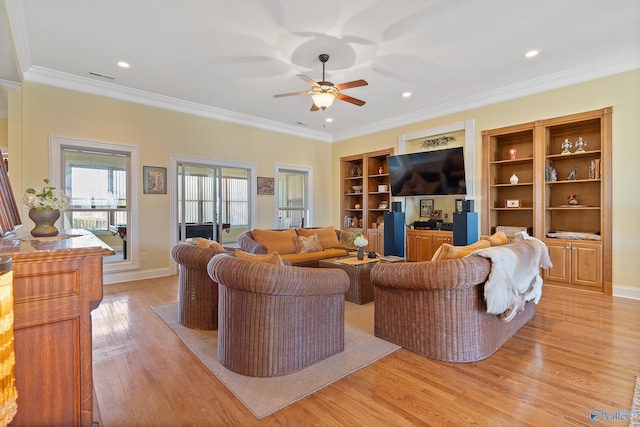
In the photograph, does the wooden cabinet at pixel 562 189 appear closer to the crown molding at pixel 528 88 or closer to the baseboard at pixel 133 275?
the crown molding at pixel 528 88

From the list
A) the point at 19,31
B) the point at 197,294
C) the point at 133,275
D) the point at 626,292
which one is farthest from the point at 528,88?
the point at 133,275

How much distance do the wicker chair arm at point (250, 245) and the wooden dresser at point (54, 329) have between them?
3.24 meters

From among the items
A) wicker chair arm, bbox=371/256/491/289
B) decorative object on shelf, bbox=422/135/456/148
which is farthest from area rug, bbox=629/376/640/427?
decorative object on shelf, bbox=422/135/456/148

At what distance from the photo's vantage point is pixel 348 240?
558 cm

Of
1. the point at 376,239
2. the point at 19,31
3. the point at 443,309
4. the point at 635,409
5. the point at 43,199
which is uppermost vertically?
the point at 19,31

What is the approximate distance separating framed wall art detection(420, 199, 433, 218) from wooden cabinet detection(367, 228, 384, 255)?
3.10ft

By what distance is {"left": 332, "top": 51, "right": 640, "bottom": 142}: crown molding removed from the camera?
4.05 m

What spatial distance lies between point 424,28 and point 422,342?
10.2 feet

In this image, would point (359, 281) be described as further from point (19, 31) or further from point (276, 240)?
point (19, 31)

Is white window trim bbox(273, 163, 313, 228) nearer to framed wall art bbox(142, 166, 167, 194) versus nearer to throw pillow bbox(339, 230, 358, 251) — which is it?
throw pillow bbox(339, 230, 358, 251)

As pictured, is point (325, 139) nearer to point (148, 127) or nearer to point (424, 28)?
point (148, 127)

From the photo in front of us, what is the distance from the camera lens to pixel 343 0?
2.84 m

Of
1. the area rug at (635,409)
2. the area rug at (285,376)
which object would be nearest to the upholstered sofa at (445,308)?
the area rug at (285,376)

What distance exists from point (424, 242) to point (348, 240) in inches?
61.4
